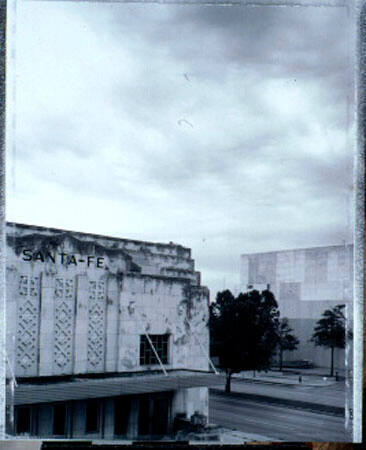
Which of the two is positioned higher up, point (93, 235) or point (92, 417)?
point (93, 235)

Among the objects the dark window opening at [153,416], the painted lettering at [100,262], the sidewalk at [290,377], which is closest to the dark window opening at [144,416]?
the dark window opening at [153,416]

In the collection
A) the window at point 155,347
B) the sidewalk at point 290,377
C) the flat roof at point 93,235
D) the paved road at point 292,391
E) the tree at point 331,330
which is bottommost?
the paved road at point 292,391

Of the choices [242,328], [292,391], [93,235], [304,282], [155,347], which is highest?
[93,235]

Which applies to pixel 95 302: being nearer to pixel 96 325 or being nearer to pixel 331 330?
pixel 96 325

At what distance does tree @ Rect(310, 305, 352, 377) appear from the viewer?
2863 millimetres

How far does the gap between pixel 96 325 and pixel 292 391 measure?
116 centimetres

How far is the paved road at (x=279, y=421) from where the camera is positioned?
112 inches

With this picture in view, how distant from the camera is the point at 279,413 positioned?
292 centimetres

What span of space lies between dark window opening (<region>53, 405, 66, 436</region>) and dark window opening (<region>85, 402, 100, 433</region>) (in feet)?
0.40

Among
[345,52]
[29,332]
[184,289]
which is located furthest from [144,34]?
[29,332]

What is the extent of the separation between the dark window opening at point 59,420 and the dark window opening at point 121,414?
0.91 feet

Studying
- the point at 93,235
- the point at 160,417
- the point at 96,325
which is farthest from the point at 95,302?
the point at 160,417

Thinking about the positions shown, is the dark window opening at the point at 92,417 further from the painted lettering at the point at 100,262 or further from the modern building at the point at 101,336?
the painted lettering at the point at 100,262

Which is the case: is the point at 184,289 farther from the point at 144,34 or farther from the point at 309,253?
the point at 144,34
